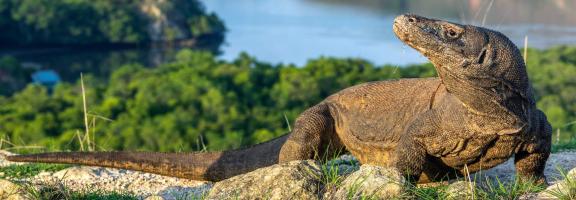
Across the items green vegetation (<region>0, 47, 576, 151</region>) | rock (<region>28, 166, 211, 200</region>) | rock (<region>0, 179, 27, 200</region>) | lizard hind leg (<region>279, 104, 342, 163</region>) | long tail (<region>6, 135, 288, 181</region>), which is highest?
rock (<region>0, 179, 27, 200</region>)

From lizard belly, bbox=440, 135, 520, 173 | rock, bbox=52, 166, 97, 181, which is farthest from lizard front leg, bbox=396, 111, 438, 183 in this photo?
rock, bbox=52, 166, 97, 181

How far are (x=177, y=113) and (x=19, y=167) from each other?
26075 millimetres

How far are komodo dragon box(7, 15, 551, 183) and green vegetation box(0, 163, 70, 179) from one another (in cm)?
37

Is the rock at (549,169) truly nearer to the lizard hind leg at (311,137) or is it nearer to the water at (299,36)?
the lizard hind leg at (311,137)

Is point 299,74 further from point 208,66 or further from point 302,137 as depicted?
point 302,137

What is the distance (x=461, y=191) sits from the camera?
Answer: 15.4 feet

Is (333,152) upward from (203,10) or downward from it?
upward

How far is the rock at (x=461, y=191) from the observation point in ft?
15.2

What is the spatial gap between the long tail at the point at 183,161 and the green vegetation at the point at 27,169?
1.16 feet

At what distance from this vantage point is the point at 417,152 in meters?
5.25

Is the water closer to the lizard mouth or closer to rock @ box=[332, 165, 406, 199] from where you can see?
the lizard mouth

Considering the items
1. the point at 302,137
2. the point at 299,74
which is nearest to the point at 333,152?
the point at 302,137

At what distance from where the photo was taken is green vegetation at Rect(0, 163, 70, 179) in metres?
6.62

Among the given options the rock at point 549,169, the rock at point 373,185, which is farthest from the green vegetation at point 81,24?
the rock at point 373,185
